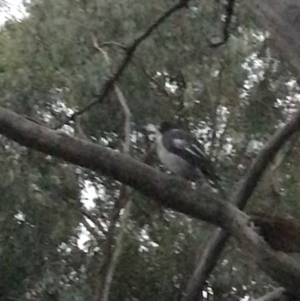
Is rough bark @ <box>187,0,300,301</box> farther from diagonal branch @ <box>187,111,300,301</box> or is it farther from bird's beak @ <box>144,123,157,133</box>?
bird's beak @ <box>144,123,157,133</box>

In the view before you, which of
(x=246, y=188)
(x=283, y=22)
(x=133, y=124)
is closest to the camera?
(x=283, y=22)

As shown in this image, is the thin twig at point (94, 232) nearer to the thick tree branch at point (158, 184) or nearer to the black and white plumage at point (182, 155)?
the black and white plumage at point (182, 155)

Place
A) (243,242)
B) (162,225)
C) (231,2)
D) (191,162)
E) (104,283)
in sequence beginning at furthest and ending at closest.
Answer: (162,225), (104,283), (191,162), (231,2), (243,242)

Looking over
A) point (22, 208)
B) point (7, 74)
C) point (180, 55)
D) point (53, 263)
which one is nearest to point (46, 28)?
point (7, 74)

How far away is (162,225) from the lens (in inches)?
199

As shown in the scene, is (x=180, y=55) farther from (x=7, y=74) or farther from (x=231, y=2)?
(x=231, y=2)

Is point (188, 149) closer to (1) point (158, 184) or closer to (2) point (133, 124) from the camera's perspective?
(2) point (133, 124)

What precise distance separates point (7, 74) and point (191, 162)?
183 cm

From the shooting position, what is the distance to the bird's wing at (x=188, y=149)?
12.0 feet

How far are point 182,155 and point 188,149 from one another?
54 mm

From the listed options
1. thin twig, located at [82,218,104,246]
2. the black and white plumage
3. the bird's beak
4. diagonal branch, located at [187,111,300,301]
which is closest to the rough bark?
diagonal branch, located at [187,111,300,301]

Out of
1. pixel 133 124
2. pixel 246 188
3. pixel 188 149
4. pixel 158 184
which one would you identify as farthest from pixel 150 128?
pixel 158 184

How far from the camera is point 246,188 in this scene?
2.99 meters

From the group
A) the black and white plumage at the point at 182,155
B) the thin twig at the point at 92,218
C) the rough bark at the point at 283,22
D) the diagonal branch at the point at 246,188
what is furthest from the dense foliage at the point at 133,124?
the rough bark at the point at 283,22
